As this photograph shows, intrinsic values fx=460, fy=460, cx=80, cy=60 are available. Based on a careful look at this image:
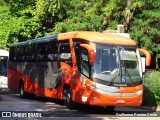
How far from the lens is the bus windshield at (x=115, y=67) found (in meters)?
17.2

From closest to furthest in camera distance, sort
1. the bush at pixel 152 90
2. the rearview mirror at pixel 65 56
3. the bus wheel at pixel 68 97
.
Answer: the bus wheel at pixel 68 97 < the rearview mirror at pixel 65 56 < the bush at pixel 152 90

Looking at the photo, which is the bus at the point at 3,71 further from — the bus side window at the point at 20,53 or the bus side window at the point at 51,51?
the bus side window at the point at 51,51

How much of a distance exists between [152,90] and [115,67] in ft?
14.0

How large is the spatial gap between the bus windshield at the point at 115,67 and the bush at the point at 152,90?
321 cm

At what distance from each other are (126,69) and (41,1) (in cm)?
1918

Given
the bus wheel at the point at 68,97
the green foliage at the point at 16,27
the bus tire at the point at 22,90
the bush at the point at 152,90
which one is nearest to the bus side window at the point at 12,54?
the bus tire at the point at 22,90

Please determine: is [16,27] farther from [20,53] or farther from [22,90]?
[22,90]

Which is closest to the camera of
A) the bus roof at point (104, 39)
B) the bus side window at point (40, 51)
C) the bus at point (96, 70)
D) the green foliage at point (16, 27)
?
the bus at point (96, 70)

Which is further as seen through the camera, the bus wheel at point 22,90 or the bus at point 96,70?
the bus wheel at point 22,90

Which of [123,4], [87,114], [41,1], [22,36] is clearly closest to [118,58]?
[87,114]

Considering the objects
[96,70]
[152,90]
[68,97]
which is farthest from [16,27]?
[96,70]

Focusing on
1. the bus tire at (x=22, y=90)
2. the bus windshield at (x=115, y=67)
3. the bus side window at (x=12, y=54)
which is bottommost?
the bus tire at (x=22, y=90)

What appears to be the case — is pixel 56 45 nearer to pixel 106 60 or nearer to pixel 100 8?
pixel 106 60

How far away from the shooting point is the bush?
20.8 meters
